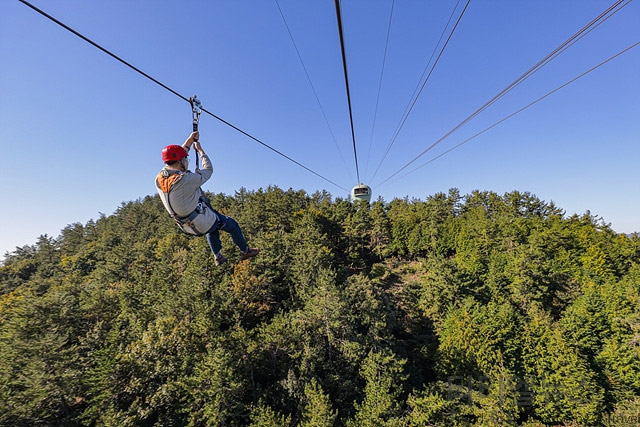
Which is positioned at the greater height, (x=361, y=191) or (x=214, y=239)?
(x=361, y=191)

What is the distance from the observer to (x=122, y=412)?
1792cm

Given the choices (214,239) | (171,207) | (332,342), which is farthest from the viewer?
(332,342)

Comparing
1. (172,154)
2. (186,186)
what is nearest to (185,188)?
(186,186)

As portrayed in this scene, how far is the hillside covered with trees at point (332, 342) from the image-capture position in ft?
64.3

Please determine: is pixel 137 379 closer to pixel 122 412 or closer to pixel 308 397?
pixel 122 412

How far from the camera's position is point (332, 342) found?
25500 millimetres

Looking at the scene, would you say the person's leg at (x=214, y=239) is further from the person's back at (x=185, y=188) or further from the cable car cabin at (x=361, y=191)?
the cable car cabin at (x=361, y=191)

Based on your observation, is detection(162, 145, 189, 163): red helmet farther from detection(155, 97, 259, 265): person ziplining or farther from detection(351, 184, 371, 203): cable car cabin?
detection(351, 184, 371, 203): cable car cabin

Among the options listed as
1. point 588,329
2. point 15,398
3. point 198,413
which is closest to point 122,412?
point 198,413

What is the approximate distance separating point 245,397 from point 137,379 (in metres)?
9.92

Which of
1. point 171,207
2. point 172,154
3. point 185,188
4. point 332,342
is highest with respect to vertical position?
point 172,154

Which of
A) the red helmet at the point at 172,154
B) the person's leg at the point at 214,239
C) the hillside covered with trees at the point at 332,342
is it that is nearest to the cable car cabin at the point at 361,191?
the hillside covered with trees at the point at 332,342

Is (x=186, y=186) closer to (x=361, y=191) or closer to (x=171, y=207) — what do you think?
(x=171, y=207)

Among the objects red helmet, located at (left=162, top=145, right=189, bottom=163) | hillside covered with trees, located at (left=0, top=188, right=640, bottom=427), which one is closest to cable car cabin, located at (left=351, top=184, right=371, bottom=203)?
hillside covered with trees, located at (left=0, top=188, right=640, bottom=427)
